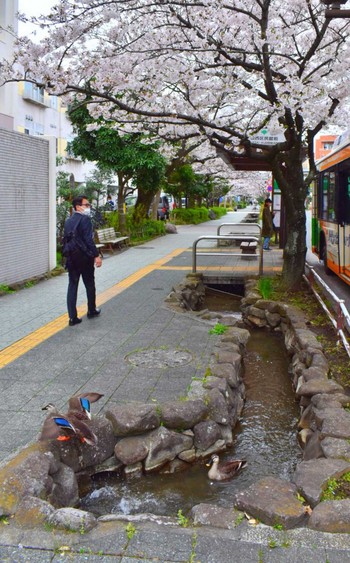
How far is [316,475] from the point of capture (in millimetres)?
A: 3766

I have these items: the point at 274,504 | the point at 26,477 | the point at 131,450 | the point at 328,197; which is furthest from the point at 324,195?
the point at 26,477

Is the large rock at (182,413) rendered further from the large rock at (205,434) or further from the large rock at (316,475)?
the large rock at (316,475)

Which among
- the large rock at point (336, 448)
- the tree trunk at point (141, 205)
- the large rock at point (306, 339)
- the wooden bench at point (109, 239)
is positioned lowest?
the large rock at point (336, 448)

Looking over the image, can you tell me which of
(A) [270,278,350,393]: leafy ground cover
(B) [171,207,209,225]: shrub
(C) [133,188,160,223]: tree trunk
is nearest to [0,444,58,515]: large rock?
(A) [270,278,350,393]: leafy ground cover

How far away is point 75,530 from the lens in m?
3.21

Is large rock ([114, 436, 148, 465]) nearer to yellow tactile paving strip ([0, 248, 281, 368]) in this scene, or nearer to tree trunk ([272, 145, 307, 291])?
yellow tactile paving strip ([0, 248, 281, 368])

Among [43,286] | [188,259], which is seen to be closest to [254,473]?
[43,286]

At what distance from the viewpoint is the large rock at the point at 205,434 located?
15.8ft

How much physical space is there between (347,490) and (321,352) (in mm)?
3189

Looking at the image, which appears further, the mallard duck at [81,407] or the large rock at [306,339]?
the large rock at [306,339]

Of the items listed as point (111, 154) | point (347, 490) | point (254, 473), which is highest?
point (111, 154)

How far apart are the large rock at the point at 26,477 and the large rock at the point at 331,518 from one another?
1.70 metres

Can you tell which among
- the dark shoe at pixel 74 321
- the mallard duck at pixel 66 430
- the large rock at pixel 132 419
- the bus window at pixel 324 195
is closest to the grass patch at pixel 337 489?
the large rock at pixel 132 419

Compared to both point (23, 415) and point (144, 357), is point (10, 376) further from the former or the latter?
point (144, 357)
